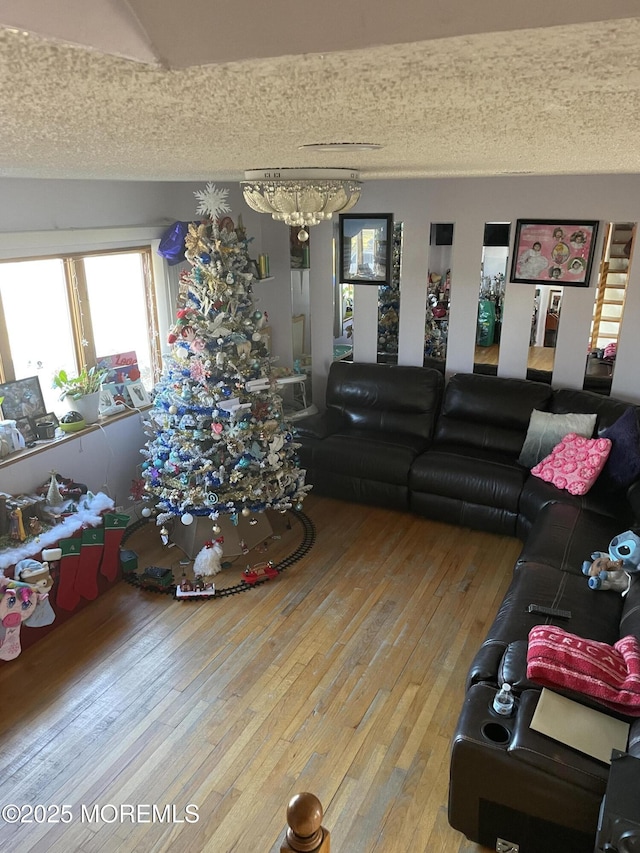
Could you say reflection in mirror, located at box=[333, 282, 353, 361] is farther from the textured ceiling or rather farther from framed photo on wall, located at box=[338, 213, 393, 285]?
the textured ceiling

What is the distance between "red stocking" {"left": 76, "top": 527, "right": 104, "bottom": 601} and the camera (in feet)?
11.2

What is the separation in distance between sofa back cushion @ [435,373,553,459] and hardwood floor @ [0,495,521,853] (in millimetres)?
882

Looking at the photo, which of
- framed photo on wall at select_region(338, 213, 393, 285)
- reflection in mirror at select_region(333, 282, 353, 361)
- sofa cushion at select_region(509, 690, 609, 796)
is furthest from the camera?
reflection in mirror at select_region(333, 282, 353, 361)

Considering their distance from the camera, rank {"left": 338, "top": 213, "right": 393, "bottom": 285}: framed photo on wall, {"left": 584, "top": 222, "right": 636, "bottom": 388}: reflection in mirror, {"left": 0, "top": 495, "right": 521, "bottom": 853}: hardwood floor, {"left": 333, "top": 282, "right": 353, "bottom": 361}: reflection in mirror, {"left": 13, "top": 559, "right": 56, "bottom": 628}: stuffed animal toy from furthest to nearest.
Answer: {"left": 333, "top": 282, "right": 353, "bottom": 361}: reflection in mirror, {"left": 338, "top": 213, "right": 393, "bottom": 285}: framed photo on wall, {"left": 584, "top": 222, "right": 636, "bottom": 388}: reflection in mirror, {"left": 13, "top": 559, "right": 56, "bottom": 628}: stuffed animal toy, {"left": 0, "top": 495, "right": 521, "bottom": 853}: hardwood floor

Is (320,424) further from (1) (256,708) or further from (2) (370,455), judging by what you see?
(1) (256,708)

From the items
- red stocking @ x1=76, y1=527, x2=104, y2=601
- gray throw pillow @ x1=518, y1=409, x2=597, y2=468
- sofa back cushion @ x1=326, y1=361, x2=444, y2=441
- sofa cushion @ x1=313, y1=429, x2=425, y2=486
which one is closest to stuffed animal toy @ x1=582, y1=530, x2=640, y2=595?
gray throw pillow @ x1=518, y1=409, x2=597, y2=468

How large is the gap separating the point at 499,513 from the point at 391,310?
1904 millimetres

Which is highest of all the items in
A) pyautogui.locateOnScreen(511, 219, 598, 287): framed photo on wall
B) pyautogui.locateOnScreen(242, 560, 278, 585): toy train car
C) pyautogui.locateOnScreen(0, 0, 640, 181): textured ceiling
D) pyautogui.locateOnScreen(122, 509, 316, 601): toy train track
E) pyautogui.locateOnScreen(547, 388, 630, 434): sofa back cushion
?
pyautogui.locateOnScreen(0, 0, 640, 181): textured ceiling

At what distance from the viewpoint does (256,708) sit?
281cm

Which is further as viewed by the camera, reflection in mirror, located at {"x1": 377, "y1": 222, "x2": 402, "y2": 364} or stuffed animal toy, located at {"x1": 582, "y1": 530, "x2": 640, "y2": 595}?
reflection in mirror, located at {"x1": 377, "y1": 222, "x2": 402, "y2": 364}

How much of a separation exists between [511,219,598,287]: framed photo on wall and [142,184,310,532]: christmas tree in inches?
80.0

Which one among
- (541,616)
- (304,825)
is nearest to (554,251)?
(541,616)

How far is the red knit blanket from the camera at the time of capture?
2107 mm

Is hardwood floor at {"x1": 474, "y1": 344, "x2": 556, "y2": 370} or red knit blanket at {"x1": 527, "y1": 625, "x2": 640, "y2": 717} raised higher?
hardwood floor at {"x1": 474, "y1": 344, "x2": 556, "y2": 370}
